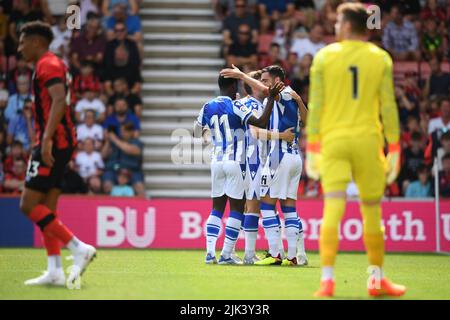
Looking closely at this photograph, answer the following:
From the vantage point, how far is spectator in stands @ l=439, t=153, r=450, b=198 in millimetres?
19078

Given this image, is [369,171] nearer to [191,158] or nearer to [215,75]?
[191,158]

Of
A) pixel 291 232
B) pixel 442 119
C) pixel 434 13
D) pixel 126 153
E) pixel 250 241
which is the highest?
pixel 434 13

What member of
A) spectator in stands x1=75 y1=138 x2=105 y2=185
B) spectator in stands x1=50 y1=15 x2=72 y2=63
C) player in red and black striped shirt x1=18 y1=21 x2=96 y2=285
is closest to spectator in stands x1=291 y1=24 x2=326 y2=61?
spectator in stands x1=50 y1=15 x2=72 y2=63

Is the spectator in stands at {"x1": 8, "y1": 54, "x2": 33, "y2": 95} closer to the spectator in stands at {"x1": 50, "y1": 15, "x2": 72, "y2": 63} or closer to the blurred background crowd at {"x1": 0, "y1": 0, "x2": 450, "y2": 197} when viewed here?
the blurred background crowd at {"x1": 0, "y1": 0, "x2": 450, "y2": 197}

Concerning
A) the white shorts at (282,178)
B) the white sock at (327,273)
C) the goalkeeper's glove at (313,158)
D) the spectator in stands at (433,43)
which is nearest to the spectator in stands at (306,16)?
the spectator in stands at (433,43)

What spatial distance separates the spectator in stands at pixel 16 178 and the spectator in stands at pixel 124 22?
3.79m

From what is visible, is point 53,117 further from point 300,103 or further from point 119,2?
point 119,2

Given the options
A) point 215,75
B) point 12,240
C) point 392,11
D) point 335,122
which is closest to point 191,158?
point 215,75

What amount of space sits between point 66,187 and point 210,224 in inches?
252

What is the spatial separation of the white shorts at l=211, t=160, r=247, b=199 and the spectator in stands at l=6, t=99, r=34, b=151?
7.47 metres

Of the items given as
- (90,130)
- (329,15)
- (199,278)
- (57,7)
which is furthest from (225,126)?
(57,7)

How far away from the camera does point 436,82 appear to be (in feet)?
70.6

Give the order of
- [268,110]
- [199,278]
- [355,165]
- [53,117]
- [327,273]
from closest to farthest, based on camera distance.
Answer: [327,273] → [355,165] → [53,117] → [199,278] → [268,110]

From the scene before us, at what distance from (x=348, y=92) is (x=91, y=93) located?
1219 centimetres
